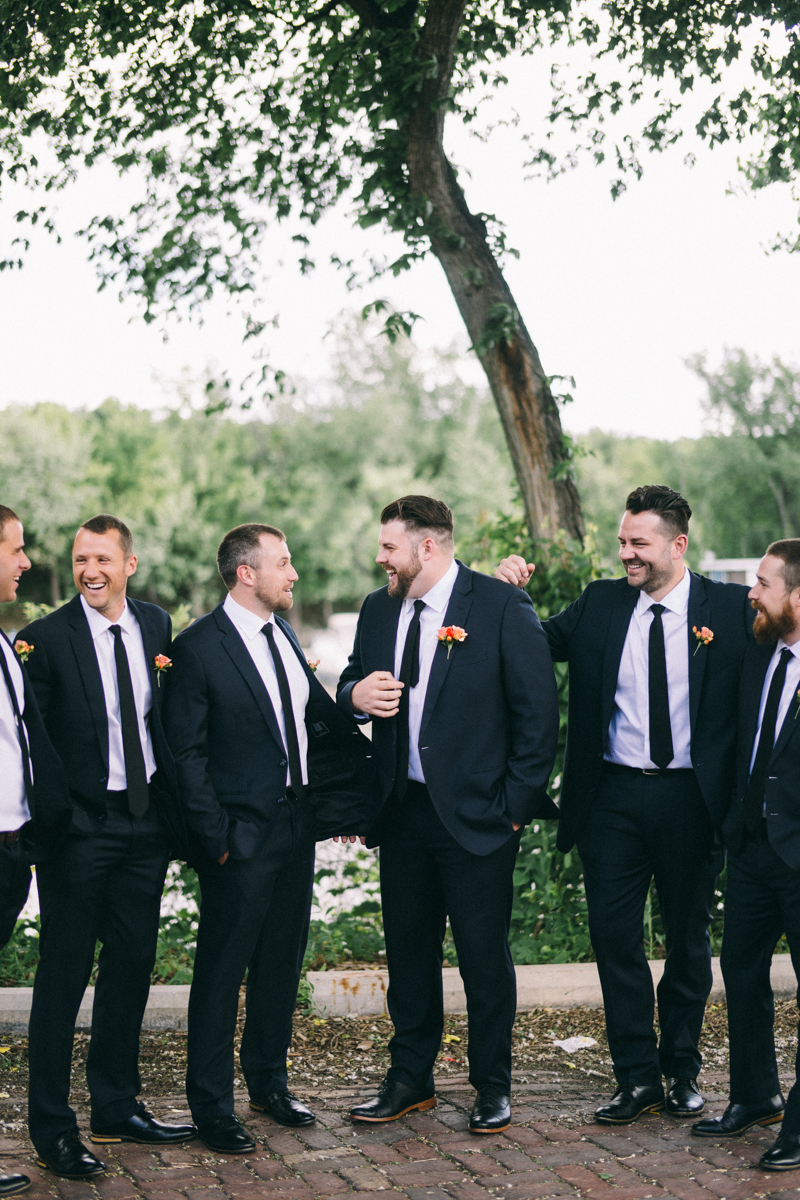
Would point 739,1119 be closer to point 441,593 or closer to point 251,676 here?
point 441,593

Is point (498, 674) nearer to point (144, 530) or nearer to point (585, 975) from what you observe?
point (585, 975)

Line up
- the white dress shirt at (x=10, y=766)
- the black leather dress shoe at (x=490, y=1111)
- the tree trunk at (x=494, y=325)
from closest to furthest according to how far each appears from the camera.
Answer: the white dress shirt at (x=10, y=766) < the black leather dress shoe at (x=490, y=1111) < the tree trunk at (x=494, y=325)

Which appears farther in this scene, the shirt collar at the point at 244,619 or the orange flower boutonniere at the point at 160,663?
the shirt collar at the point at 244,619

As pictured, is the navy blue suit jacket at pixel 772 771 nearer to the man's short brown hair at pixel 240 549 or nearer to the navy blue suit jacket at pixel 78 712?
the man's short brown hair at pixel 240 549

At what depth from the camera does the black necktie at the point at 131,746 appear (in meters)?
4.11

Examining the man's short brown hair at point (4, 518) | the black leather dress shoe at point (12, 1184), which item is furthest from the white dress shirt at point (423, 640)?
the black leather dress shoe at point (12, 1184)

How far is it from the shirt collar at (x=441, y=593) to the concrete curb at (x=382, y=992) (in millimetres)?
2290

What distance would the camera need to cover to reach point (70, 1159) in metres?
3.87

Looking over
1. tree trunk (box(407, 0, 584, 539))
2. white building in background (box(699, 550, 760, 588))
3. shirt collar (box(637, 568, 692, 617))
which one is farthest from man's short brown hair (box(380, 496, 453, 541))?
white building in background (box(699, 550, 760, 588))

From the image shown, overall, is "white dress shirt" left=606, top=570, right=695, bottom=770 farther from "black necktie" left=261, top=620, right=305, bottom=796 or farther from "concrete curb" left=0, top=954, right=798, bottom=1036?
"concrete curb" left=0, top=954, right=798, bottom=1036

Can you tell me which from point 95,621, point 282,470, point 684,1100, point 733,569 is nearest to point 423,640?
point 95,621

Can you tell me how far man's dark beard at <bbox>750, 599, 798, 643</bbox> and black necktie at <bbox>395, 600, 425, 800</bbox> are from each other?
4.29ft

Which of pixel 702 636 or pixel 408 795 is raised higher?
pixel 702 636

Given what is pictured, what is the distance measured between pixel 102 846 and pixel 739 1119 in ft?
8.46
